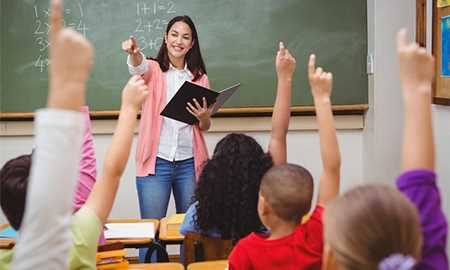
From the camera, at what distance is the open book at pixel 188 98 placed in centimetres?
326

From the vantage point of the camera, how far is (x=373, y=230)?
3.55 feet

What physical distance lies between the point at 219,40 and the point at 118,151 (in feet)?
9.79

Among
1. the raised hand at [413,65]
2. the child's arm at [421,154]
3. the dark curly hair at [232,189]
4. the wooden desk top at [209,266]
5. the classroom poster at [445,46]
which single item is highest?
the classroom poster at [445,46]

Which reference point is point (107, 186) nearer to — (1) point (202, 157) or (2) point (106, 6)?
(1) point (202, 157)

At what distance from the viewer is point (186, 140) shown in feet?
12.1

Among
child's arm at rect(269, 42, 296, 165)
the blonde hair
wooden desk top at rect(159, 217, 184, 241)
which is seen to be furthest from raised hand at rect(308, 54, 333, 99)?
wooden desk top at rect(159, 217, 184, 241)

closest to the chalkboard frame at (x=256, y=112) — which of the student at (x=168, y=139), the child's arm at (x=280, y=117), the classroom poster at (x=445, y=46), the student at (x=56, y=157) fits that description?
the student at (x=168, y=139)

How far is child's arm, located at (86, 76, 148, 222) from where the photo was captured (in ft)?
5.01

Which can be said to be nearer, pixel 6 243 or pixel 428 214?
pixel 428 214

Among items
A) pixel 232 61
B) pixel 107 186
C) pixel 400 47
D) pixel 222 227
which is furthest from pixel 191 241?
pixel 232 61

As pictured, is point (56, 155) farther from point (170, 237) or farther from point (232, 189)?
point (170, 237)

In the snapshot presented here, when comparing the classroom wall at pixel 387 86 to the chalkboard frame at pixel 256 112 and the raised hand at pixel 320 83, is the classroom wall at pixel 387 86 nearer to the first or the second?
the chalkboard frame at pixel 256 112

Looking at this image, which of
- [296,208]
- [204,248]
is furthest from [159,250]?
[296,208]

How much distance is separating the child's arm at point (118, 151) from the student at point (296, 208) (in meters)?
0.45
